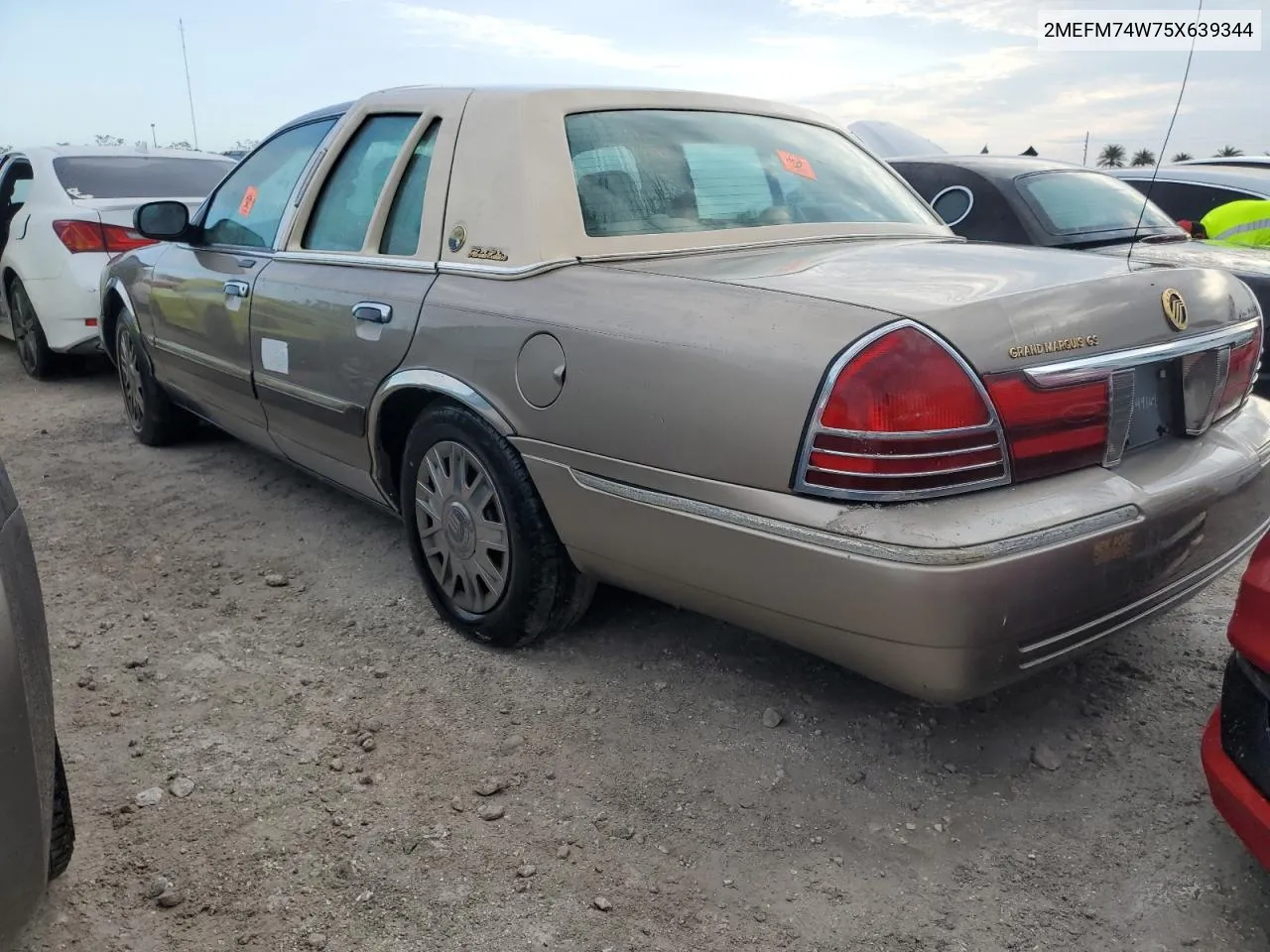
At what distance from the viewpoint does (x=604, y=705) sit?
108 inches

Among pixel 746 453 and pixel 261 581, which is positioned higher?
pixel 746 453

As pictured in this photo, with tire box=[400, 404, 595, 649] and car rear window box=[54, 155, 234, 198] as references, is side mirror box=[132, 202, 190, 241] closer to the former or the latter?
tire box=[400, 404, 595, 649]

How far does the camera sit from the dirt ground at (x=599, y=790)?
1.99 m

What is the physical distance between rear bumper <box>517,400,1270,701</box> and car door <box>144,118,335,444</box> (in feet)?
6.54

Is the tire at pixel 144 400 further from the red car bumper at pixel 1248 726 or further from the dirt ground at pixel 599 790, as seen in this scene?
the red car bumper at pixel 1248 726

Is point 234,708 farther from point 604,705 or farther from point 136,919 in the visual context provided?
point 604,705

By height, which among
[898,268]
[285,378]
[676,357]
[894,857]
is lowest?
[894,857]

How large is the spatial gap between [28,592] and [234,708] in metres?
1.09

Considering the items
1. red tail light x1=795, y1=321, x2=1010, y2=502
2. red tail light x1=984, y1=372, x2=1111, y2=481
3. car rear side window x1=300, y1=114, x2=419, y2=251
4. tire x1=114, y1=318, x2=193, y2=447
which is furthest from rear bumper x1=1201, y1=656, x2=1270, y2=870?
tire x1=114, y1=318, x2=193, y2=447

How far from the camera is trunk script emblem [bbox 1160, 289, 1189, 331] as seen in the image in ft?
7.45

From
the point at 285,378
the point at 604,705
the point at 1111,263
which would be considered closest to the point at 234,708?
the point at 604,705

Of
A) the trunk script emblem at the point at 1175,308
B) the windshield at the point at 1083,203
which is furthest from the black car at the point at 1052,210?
the trunk script emblem at the point at 1175,308

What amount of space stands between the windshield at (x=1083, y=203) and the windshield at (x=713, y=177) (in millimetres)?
2196

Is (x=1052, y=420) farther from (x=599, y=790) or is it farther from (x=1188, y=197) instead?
(x=1188, y=197)
